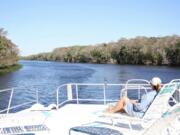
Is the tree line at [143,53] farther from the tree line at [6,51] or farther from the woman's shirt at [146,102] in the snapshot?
the woman's shirt at [146,102]

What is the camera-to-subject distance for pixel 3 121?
8711mm

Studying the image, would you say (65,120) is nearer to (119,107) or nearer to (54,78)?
(119,107)

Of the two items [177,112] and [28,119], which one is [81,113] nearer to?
[28,119]

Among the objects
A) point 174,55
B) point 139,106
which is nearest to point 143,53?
point 174,55

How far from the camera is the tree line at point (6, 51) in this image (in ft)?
253

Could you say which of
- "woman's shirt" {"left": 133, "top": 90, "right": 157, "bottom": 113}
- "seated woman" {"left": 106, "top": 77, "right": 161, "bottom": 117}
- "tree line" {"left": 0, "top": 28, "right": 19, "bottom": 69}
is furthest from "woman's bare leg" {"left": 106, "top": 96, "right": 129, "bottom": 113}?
"tree line" {"left": 0, "top": 28, "right": 19, "bottom": 69}

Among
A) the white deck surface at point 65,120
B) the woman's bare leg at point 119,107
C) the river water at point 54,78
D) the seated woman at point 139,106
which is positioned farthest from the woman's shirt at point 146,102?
the river water at point 54,78

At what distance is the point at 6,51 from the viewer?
79.8 meters

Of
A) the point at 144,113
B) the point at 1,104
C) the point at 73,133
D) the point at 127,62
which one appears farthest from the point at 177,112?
the point at 127,62

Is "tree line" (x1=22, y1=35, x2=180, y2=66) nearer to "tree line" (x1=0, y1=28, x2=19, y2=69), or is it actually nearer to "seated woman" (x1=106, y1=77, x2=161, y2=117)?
"tree line" (x1=0, y1=28, x2=19, y2=69)

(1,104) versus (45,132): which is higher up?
(45,132)

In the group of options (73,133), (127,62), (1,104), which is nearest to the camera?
(73,133)

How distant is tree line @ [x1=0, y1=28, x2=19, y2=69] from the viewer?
7706cm

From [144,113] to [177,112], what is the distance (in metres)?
0.82
